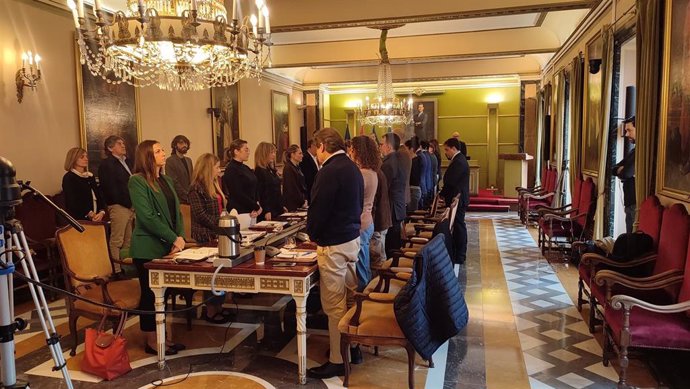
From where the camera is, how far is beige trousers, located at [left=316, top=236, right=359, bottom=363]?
3240 millimetres

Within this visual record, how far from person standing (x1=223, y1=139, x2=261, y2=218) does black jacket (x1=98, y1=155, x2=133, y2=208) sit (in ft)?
3.37

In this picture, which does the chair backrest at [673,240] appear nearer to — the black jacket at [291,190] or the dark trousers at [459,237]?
the dark trousers at [459,237]

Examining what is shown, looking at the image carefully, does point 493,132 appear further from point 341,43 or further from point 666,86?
point 666,86

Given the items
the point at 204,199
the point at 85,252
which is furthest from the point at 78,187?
the point at 204,199

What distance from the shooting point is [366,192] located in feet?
12.9

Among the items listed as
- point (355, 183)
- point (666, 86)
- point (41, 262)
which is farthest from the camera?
point (41, 262)

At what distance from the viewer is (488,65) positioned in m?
12.3

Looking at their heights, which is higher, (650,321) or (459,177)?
(459,177)

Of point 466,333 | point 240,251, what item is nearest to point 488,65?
point 466,333

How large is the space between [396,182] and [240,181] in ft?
5.82

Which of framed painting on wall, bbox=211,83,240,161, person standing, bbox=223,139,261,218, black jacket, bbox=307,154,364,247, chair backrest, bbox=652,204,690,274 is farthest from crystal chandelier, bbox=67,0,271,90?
framed painting on wall, bbox=211,83,240,161

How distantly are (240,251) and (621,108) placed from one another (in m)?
5.05

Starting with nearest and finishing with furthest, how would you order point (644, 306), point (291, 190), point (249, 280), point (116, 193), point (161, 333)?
point (644, 306) < point (249, 280) < point (161, 333) < point (116, 193) < point (291, 190)

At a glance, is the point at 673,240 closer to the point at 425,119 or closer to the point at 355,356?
the point at 355,356
